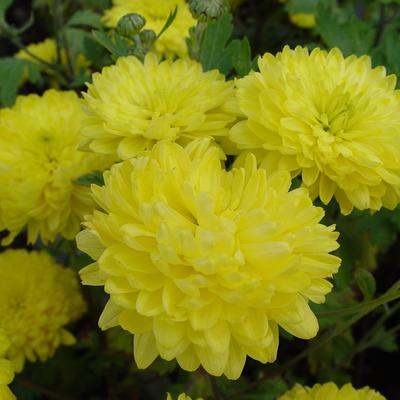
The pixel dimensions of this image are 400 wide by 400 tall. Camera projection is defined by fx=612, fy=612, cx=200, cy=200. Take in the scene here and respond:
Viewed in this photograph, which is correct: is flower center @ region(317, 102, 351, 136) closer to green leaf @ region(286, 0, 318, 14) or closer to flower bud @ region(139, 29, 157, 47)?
flower bud @ region(139, 29, 157, 47)

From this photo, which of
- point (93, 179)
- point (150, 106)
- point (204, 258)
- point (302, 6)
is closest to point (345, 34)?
point (302, 6)

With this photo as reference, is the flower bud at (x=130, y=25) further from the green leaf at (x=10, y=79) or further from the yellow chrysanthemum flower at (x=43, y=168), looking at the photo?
the green leaf at (x=10, y=79)

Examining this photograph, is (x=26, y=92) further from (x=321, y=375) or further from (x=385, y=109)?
(x=385, y=109)

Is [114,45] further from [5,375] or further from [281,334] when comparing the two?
[281,334]

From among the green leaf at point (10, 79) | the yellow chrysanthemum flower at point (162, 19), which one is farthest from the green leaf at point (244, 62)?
the green leaf at point (10, 79)

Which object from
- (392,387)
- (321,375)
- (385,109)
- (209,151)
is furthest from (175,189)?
(392,387)
